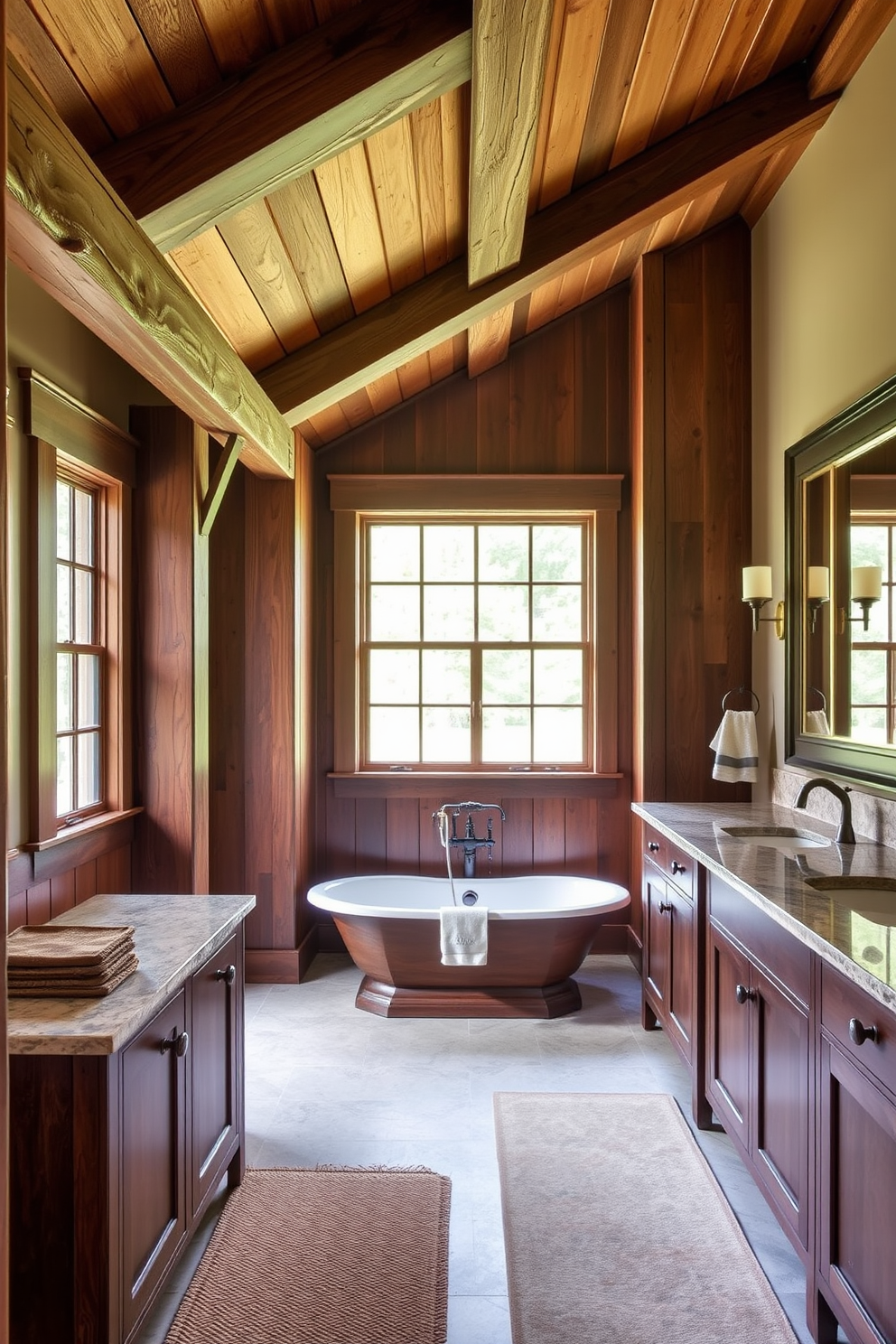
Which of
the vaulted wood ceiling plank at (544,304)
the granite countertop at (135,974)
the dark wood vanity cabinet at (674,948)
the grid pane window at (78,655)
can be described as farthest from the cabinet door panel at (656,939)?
the vaulted wood ceiling plank at (544,304)

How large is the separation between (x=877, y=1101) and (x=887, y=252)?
255cm

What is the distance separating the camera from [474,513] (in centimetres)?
469

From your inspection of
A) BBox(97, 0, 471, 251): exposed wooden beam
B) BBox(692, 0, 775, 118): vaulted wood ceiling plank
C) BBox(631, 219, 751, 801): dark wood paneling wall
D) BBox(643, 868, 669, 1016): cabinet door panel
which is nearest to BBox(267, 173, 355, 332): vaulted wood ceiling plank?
BBox(97, 0, 471, 251): exposed wooden beam

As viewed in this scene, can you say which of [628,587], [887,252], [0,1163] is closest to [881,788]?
[887,252]

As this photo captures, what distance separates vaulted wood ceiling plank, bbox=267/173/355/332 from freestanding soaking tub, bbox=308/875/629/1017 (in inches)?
92.6

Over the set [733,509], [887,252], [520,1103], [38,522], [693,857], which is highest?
[887,252]

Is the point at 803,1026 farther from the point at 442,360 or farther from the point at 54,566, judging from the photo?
the point at 442,360

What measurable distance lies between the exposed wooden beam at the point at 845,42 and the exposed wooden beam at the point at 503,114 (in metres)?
1.24

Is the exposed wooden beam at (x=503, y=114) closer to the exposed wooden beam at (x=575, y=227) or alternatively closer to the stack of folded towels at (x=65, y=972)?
the exposed wooden beam at (x=575, y=227)

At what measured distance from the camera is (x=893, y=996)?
1438mm

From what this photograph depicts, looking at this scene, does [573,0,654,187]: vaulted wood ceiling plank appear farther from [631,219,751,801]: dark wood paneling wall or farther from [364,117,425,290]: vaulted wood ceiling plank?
[631,219,751,801]: dark wood paneling wall

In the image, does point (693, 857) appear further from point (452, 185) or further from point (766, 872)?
point (452, 185)

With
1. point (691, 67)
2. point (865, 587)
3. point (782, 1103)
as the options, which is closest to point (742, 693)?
point (865, 587)

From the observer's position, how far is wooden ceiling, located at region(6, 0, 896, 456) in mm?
1955
